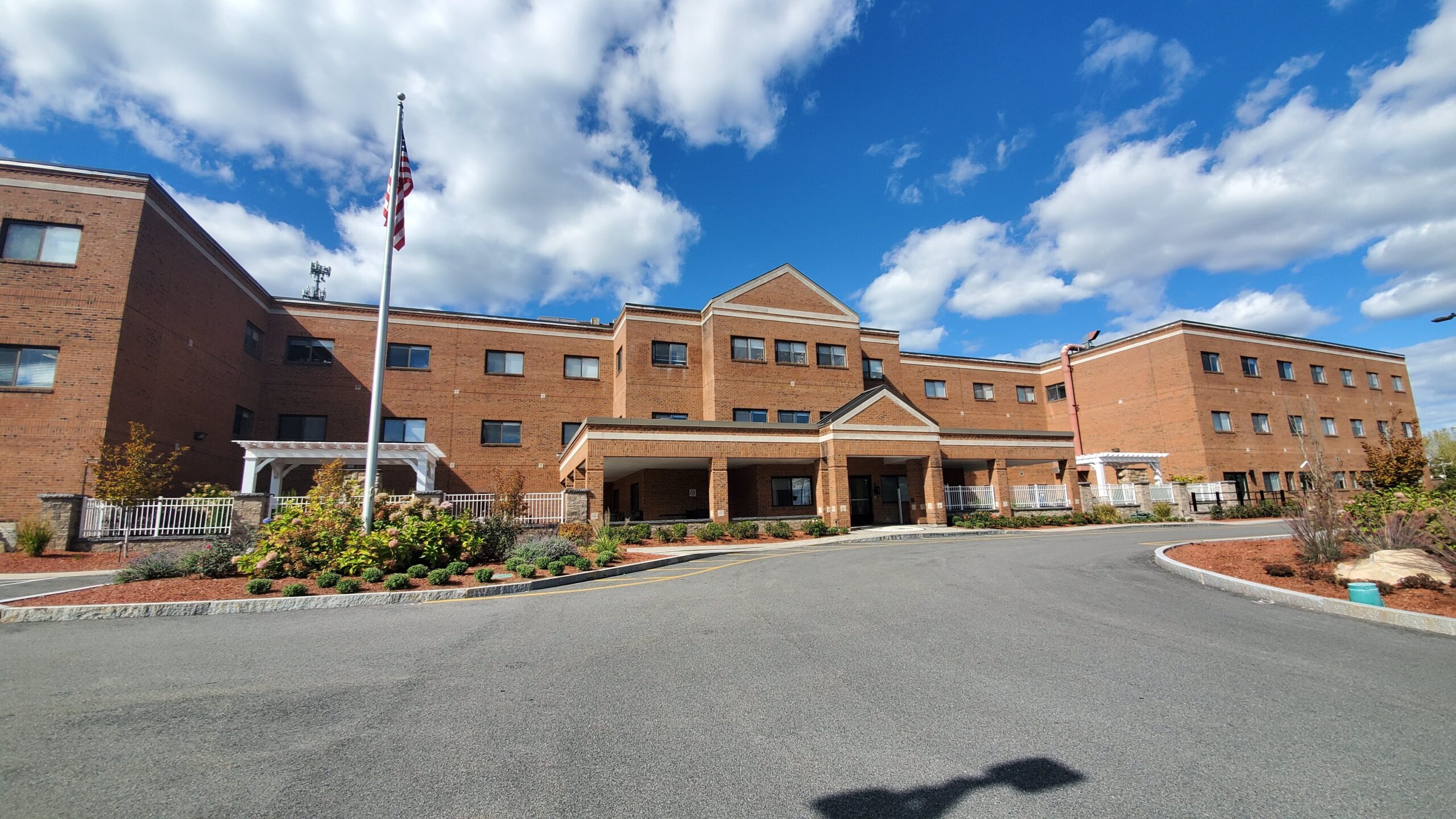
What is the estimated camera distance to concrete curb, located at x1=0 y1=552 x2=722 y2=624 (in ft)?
28.8

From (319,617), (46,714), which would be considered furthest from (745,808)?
(319,617)

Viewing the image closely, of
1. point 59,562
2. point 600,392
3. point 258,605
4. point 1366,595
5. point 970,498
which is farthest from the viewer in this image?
point 600,392

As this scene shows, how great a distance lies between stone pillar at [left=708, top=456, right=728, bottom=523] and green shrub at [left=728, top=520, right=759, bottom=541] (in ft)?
3.24

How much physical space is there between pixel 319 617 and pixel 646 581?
5.33 metres

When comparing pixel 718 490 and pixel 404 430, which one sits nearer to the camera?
pixel 718 490

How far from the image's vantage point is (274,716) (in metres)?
4.78

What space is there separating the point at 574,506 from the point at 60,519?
1333 cm

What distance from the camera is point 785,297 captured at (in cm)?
3241

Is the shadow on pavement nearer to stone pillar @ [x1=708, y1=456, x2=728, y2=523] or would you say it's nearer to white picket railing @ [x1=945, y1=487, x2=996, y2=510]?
stone pillar @ [x1=708, y1=456, x2=728, y2=523]

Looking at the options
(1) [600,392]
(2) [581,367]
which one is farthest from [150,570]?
(2) [581,367]

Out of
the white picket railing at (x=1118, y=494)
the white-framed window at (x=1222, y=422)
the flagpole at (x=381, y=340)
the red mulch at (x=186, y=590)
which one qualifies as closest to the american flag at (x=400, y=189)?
the flagpole at (x=381, y=340)

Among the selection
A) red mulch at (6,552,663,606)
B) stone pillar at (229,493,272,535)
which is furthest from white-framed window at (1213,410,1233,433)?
stone pillar at (229,493,272,535)

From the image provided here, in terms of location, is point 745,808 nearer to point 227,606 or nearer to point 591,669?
point 591,669

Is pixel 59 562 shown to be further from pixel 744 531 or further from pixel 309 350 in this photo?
pixel 744 531
